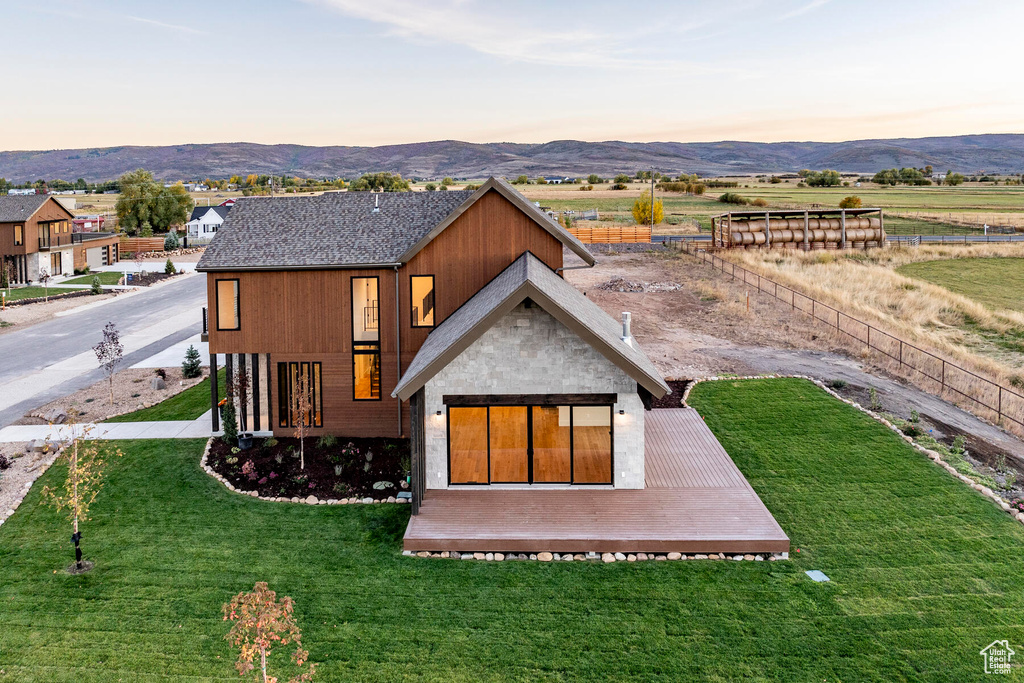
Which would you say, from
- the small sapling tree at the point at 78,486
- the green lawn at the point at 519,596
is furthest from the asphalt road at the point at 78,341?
the green lawn at the point at 519,596

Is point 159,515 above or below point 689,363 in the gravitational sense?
below

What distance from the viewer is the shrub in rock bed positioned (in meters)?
15.4

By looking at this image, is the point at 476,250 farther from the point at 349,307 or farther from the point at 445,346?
the point at 445,346

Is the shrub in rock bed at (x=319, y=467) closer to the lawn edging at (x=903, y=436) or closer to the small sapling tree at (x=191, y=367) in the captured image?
the small sapling tree at (x=191, y=367)

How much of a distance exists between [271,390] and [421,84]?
63.5 meters

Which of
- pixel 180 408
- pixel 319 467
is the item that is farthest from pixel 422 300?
pixel 180 408

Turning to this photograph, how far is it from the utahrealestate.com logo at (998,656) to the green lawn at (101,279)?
56.5m

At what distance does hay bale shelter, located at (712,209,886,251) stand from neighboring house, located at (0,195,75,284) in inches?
2053

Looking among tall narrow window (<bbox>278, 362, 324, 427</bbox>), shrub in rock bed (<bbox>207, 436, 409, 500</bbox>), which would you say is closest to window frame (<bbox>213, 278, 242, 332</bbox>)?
tall narrow window (<bbox>278, 362, 324, 427</bbox>)

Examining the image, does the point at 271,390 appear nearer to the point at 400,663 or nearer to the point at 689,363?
the point at 400,663

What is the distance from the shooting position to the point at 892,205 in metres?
98.3

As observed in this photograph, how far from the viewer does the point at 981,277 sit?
147ft

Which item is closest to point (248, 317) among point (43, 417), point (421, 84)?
point (43, 417)

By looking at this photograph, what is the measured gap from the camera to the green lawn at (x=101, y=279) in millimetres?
50609
